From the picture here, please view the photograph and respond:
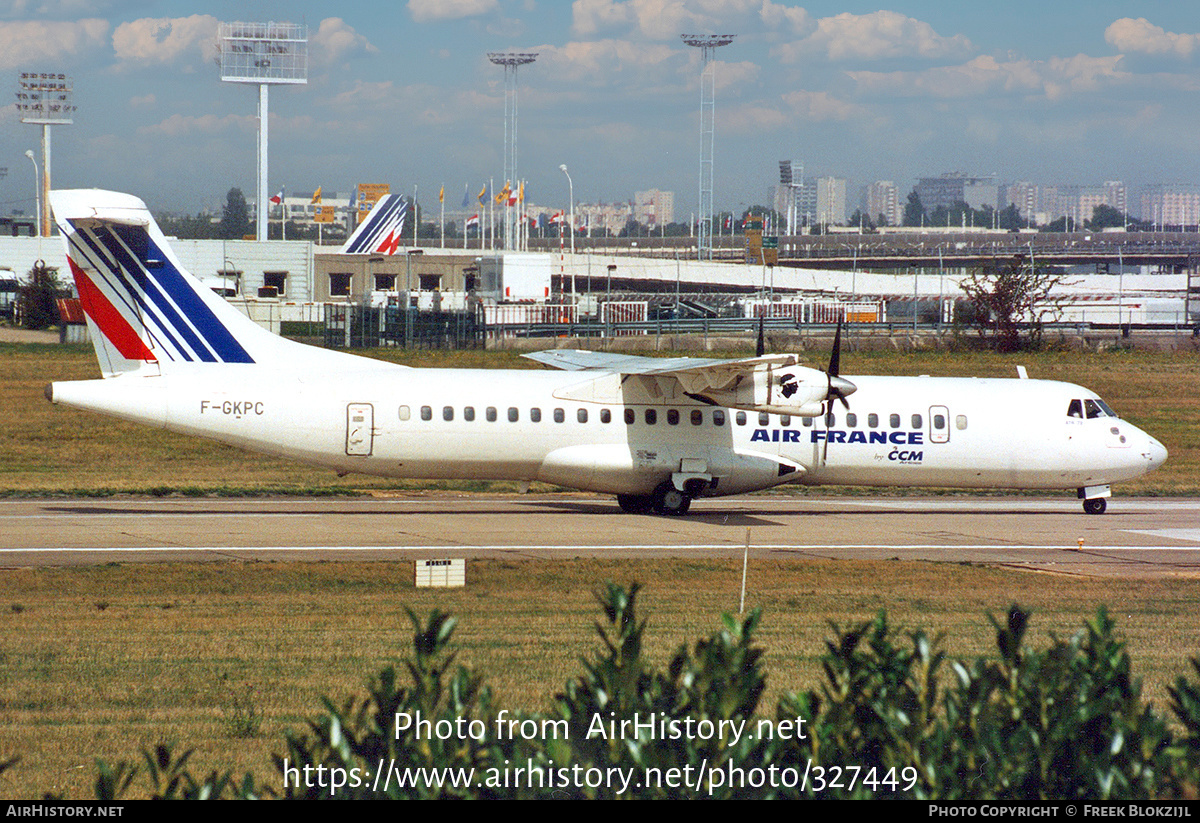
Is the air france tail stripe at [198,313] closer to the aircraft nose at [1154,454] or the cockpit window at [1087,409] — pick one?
the cockpit window at [1087,409]

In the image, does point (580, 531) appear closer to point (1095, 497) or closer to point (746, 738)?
point (1095, 497)

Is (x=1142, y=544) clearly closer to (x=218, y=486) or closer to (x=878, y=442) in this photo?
(x=878, y=442)

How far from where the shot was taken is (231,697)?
36.1ft

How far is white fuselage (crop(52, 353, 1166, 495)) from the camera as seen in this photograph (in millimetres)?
23109

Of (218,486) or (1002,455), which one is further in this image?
(218,486)

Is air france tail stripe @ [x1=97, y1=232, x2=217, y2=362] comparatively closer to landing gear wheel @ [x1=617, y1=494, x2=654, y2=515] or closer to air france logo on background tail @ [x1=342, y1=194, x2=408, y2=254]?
landing gear wheel @ [x1=617, y1=494, x2=654, y2=515]

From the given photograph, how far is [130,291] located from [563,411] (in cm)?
920

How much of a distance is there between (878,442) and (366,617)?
14375 millimetres

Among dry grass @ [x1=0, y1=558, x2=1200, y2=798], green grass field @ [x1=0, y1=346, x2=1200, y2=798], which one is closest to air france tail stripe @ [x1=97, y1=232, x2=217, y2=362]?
green grass field @ [x1=0, y1=346, x2=1200, y2=798]

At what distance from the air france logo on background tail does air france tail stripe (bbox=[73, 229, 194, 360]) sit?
2881 inches

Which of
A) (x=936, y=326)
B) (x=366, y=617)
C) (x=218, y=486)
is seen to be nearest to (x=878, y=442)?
(x=366, y=617)

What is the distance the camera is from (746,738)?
5.69 metres

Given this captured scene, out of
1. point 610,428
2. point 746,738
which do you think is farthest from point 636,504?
point 746,738
